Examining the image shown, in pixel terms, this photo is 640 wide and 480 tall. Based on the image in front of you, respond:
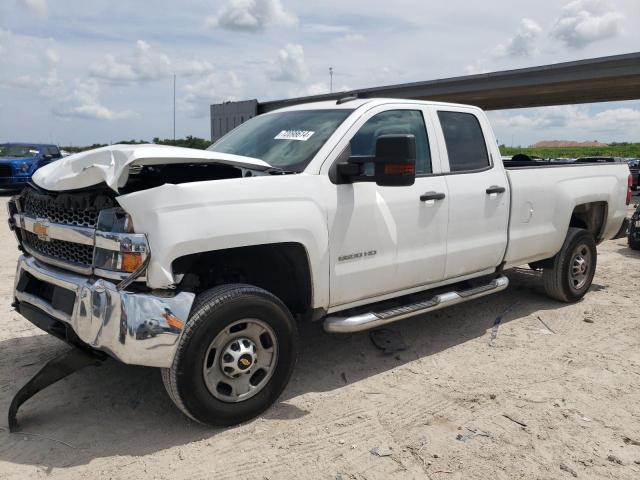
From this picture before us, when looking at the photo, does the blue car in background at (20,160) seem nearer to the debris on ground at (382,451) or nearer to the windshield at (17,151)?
the windshield at (17,151)

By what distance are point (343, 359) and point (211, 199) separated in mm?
1959

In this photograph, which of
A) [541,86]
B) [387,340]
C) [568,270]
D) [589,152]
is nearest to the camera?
[387,340]

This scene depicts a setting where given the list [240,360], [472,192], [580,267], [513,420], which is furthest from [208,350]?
[580,267]

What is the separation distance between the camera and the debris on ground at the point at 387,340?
4684mm

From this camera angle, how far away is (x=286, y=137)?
4219 millimetres

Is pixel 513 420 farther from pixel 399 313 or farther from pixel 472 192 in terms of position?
pixel 472 192

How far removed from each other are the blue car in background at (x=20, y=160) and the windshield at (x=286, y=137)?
14.1 meters

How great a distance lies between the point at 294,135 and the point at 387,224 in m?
0.94

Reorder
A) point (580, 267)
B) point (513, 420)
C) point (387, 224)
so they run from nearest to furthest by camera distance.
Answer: point (513, 420) < point (387, 224) < point (580, 267)

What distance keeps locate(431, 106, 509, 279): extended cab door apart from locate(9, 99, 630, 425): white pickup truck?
2 cm

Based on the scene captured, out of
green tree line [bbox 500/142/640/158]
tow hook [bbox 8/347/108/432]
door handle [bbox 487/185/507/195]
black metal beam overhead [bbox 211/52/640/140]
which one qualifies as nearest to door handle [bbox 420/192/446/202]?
door handle [bbox 487/185/507/195]

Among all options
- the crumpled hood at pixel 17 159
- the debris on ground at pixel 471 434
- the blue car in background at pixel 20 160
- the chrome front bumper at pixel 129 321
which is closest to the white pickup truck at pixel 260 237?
the chrome front bumper at pixel 129 321

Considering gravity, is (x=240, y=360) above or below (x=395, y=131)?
below

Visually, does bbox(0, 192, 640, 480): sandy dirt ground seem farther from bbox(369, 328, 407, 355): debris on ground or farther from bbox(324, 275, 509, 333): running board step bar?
bbox(324, 275, 509, 333): running board step bar
